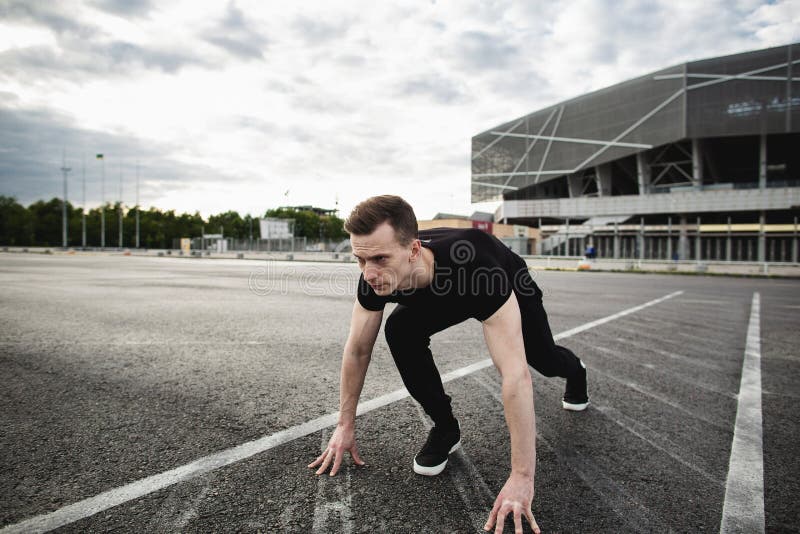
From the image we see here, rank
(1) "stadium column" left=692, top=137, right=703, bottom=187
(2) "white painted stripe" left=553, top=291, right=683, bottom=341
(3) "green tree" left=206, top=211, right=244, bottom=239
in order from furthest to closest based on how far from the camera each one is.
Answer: (3) "green tree" left=206, top=211, right=244, bottom=239
(1) "stadium column" left=692, top=137, right=703, bottom=187
(2) "white painted stripe" left=553, top=291, right=683, bottom=341

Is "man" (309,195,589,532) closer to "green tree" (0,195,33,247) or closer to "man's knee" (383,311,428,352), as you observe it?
"man's knee" (383,311,428,352)

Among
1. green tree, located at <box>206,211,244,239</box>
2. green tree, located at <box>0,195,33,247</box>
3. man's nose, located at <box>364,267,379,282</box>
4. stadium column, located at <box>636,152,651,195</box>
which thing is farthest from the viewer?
green tree, located at <box>206,211,244,239</box>

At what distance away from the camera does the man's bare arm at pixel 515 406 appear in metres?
1.89

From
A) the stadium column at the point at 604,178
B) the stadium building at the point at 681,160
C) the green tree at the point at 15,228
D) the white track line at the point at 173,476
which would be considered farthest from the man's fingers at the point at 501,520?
the green tree at the point at 15,228

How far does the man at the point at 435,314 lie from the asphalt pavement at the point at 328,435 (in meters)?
0.16

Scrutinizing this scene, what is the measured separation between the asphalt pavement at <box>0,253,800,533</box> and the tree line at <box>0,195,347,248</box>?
227ft

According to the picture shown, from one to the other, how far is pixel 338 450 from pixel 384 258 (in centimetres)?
106

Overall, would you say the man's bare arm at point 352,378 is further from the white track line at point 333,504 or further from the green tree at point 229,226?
the green tree at point 229,226

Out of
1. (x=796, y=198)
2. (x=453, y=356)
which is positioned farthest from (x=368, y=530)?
(x=796, y=198)

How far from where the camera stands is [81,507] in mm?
1892

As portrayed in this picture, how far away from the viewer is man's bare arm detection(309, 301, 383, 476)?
7.55 ft

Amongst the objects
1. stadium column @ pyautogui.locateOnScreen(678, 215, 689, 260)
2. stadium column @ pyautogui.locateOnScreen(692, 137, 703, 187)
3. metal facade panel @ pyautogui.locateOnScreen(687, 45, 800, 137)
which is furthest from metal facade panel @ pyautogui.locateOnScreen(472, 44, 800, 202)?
stadium column @ pyautogui.locateOnScreen(678, 215, 689, 260)

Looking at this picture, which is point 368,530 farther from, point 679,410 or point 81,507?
point 679,410

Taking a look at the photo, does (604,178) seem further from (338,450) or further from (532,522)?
(532,522)
